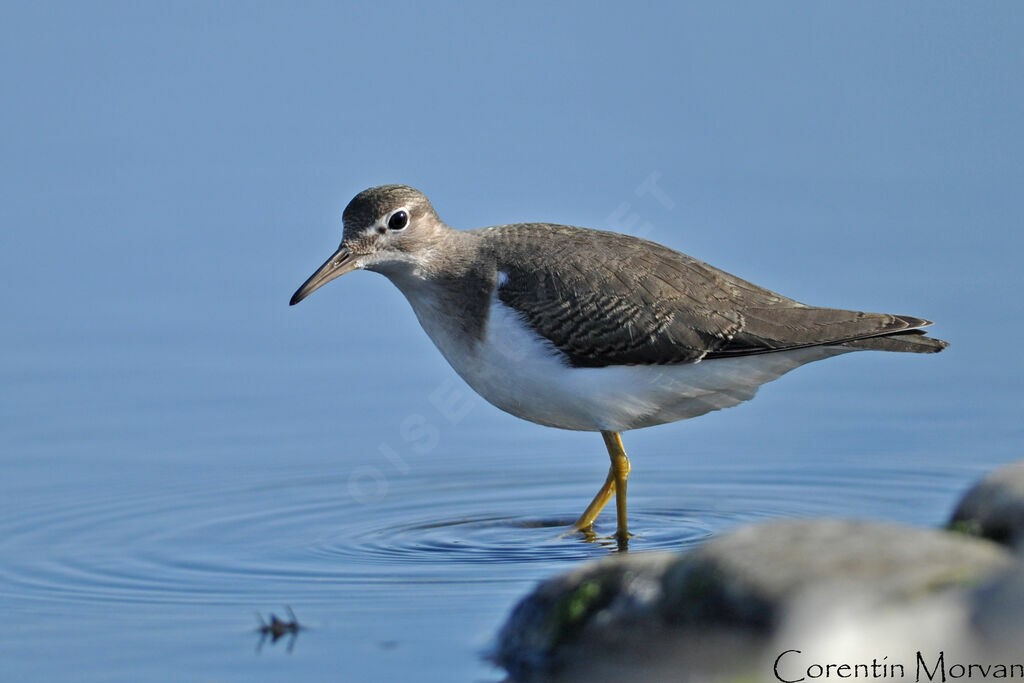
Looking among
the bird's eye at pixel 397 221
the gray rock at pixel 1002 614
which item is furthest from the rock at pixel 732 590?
the bird's eye at pixel 397 221

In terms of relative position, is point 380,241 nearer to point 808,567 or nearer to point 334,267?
point 334,267

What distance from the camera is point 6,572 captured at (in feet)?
31.1

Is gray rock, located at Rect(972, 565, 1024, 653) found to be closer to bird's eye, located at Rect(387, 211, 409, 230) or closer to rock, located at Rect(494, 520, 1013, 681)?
rock, located at Rect(494, 520, 1013, 681)

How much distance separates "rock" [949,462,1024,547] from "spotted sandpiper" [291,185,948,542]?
3448 mm

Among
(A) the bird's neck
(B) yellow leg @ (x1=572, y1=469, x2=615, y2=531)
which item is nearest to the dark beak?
(A) the bird's neck

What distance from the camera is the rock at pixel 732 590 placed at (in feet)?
18.3

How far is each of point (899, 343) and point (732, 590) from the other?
4910 millimetres

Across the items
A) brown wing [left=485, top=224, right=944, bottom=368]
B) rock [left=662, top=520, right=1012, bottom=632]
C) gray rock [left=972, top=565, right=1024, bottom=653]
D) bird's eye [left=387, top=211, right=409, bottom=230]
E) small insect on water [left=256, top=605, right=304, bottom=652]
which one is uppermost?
bird's eye [left=387, top=211, right=409, bottom=230]

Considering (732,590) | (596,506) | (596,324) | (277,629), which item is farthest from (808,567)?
(596,506)

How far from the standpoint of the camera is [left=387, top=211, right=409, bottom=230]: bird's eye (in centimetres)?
1077

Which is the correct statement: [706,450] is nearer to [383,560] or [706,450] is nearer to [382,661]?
[383,560]

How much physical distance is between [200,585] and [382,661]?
6.60 ft

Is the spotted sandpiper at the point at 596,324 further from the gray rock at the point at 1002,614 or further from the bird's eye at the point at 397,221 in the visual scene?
the gray rock at the point at 1002,614

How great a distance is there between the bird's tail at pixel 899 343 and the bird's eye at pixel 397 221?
326cm
